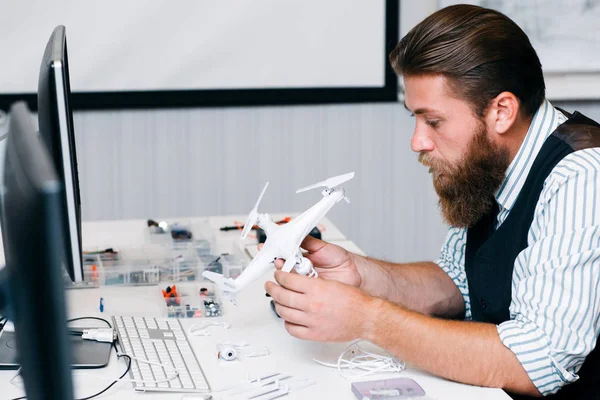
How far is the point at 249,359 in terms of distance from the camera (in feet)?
4.38

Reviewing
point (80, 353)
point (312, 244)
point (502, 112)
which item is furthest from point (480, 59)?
point (80, 353)

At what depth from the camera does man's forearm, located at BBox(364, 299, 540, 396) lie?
1.23 meters

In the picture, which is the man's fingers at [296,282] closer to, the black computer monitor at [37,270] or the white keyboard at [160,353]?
the white keyboard at [160,353]

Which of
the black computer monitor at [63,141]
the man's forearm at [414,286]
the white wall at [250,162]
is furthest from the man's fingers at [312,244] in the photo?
the white wall at [250,162]

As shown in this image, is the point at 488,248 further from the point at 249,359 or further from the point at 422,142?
the point at 249,359

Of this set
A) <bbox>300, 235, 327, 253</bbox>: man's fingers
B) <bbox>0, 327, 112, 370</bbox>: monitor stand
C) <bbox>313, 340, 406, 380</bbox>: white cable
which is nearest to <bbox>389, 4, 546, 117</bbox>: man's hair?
<bbox>300, 235, 327, 253</bbox>: man's fingers

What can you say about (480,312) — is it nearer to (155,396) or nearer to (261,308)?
(261,308)

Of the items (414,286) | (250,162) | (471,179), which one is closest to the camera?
(471,179)

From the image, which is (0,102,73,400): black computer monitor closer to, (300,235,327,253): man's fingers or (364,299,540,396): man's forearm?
(364,299,540,396): man's forearm

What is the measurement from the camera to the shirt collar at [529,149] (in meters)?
1.44

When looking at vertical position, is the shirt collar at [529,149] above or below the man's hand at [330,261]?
above

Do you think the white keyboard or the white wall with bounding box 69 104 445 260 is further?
the white wall with bounding box 69 104 445 260

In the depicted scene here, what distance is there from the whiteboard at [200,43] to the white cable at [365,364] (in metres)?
1.83

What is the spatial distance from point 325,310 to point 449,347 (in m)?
0.21
